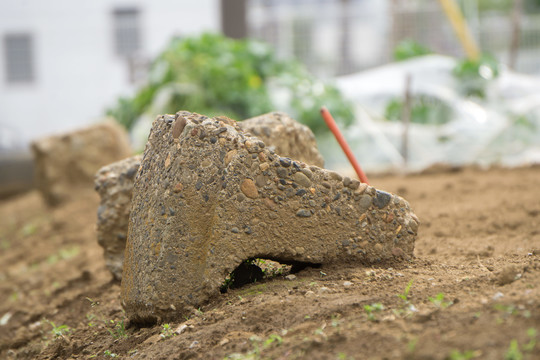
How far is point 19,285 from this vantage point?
5160mm

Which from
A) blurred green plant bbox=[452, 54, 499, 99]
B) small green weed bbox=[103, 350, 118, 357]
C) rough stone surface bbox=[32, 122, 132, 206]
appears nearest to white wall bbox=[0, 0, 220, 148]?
rough stone surface bbox=[32, 122, 132, 206]

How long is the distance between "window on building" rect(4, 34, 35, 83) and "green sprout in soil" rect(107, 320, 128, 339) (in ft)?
48.9

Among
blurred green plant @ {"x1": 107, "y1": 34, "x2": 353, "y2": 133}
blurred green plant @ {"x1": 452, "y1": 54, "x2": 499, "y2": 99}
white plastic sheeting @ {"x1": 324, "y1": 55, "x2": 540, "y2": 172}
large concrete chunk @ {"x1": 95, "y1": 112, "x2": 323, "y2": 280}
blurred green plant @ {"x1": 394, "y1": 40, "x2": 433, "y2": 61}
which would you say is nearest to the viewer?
large concrete chunk @ {"x1": 95, "y1": 112, "x2": 323, "y2": 280}

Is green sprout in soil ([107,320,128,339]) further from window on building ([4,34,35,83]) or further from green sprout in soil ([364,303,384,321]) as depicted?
window on building ([4,34,35,83])

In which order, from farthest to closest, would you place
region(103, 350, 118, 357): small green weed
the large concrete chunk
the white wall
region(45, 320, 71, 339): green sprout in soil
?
the white wall < the large concrete chunk < region(45, 320, 71, 339): green sprout in soil < region(103, 350, 118, 357): small green weed

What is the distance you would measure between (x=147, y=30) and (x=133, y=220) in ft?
46.8

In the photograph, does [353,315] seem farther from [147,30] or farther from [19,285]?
[147,30]

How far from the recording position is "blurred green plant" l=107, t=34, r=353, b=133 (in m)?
8.23

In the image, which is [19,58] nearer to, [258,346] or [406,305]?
[258,346]

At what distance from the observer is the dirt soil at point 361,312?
1955 mm

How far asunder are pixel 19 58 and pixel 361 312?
16.1m

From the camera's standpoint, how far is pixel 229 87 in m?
8.88

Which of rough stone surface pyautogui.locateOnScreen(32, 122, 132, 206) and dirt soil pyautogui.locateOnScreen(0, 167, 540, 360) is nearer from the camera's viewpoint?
dirt soil pyautogui.locateOnScreen(0, 167, 540, 360)

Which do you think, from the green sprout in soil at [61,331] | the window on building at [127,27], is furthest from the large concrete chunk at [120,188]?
the window on building at [127,27]
